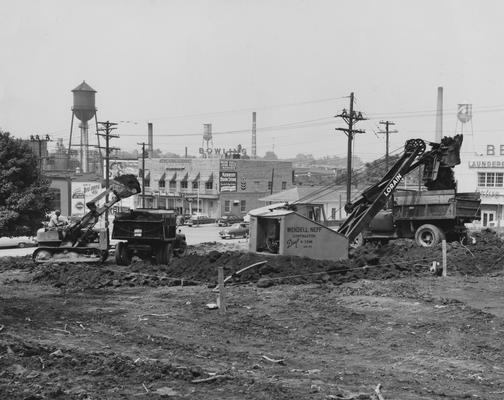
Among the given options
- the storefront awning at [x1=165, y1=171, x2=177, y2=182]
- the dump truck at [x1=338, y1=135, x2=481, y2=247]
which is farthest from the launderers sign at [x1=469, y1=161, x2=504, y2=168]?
the dump truck at [x1=338, y1=135, x2=481, y2=247]

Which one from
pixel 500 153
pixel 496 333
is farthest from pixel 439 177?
pixel 500 153

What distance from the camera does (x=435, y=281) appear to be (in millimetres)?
19812

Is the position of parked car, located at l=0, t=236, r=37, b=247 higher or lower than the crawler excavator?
lower

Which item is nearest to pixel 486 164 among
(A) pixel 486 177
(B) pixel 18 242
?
(A) pixel 486 177

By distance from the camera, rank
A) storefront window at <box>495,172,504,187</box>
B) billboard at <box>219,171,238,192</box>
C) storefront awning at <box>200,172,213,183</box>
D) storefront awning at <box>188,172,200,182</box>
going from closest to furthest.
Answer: storefront window at <box>495,172,504,187</box> < billboard at <box>219,171,238,192</box> < storefront awning at <box>200,172,213,183</box> < storefront awning at <box>188,172,200,182</box>

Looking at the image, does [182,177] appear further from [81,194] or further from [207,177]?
[81,194]

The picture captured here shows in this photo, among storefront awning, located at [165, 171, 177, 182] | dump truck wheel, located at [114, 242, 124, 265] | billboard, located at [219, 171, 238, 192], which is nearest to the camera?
dump truck wheel, located at [114, 242, 124, 265]

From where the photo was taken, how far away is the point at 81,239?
23469 millimetres

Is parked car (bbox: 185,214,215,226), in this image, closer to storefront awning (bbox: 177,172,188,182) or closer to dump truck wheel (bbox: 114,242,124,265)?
→ storefront awning (bbox: 177,172,188,182)

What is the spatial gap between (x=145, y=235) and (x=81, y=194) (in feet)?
174

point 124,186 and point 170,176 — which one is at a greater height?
point 170,176

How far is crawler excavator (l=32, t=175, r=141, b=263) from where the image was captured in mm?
23297

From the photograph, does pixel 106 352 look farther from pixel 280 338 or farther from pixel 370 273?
pixel 370 273

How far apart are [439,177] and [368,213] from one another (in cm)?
399
